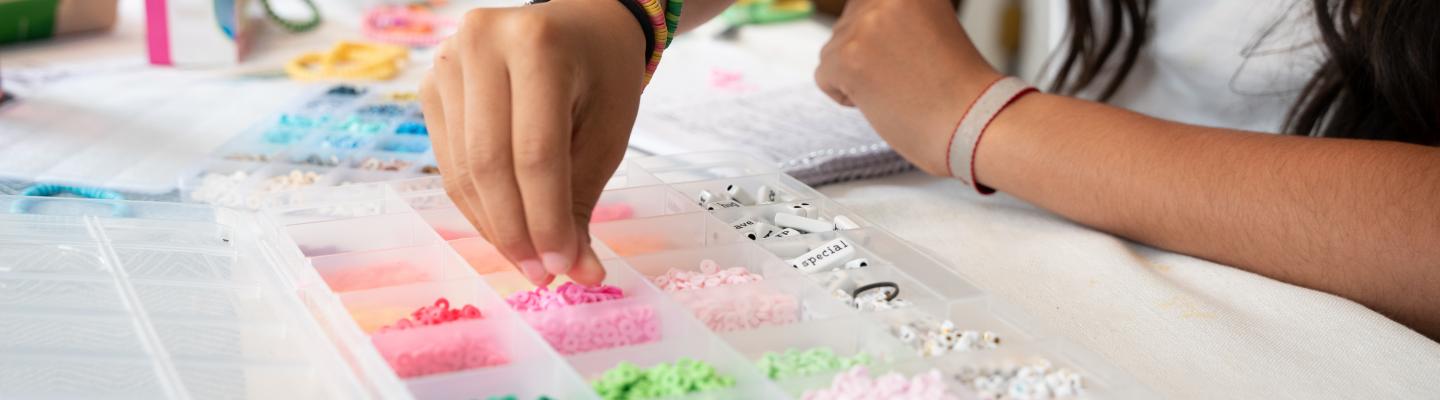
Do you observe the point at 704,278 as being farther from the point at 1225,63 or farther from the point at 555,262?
the point at 1225,63

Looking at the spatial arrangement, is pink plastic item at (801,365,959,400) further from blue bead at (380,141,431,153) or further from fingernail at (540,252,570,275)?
blue bead at (380,141,431,153)

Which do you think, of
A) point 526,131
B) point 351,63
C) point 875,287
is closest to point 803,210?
point 875,287

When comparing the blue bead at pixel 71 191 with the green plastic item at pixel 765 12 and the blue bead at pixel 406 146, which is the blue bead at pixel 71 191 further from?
the green plastic item at pixel 765 12

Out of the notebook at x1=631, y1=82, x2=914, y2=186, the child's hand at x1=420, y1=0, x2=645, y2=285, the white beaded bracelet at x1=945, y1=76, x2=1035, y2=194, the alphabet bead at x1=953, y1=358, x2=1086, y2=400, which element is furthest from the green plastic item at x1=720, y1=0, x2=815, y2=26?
the alphabet bead at x1=953, y1=358, x2=1086, y2=400

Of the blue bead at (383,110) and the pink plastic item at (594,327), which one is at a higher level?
the pink plastic item at (594,327)

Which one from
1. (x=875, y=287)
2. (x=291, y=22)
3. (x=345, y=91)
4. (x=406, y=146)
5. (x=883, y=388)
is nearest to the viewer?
(x=883, y=388)

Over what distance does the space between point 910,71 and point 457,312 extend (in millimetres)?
413

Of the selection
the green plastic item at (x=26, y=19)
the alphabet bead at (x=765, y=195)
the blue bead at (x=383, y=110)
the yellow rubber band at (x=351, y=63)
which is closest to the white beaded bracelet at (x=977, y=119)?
the alphabet bead at (x=765, y=195)

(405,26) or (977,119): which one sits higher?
(977,119)

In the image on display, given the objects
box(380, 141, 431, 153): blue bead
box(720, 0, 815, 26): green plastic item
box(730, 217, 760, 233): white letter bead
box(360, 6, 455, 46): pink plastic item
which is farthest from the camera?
box(720, 0, 815, 26): green plastic item

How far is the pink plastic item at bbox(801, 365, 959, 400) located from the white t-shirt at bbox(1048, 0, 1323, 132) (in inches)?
23.1

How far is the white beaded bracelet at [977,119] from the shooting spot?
813 millimetres

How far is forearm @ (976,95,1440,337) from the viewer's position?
66 cm

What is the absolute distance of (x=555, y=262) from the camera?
0.55 meters
